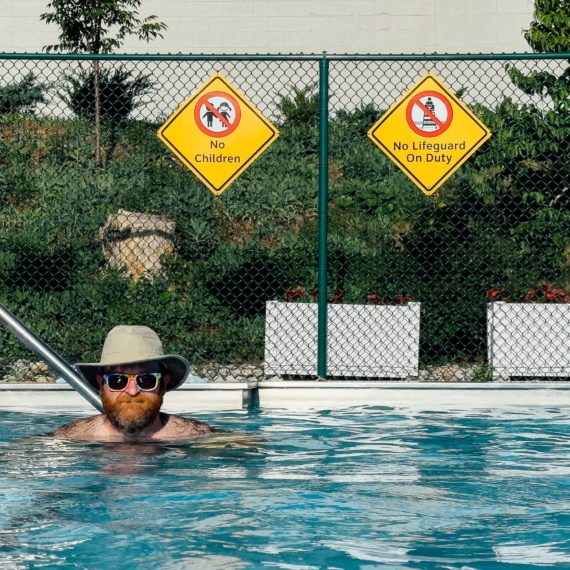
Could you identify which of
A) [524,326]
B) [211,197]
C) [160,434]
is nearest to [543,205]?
[524,326]

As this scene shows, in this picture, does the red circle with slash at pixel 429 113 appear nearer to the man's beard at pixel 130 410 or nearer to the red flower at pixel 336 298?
the red flower at pixel 336 298

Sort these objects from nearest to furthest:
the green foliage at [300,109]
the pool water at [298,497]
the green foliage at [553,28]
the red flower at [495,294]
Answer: the pool water at [298,497], the red flower at [495,294], the green foliage at [553,28], the green foliage at [300,109]

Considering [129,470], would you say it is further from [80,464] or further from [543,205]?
[543,205]

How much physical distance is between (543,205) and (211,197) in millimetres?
4381

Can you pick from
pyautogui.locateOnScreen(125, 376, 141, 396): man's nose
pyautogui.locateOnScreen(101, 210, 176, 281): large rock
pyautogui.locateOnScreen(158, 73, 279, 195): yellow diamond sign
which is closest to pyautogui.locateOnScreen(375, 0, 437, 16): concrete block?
pyautogui.locateOnScreen(101, 210, 176, 281): large rock

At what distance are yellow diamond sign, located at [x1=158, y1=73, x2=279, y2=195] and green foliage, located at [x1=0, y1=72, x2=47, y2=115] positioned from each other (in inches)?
402

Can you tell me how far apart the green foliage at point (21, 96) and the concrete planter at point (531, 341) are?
1082 cm

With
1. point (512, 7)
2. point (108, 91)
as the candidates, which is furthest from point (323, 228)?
point (512, 7)

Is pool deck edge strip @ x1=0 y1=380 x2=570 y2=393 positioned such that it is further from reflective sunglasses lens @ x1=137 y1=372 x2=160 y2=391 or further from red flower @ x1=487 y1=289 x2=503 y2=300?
reflective sunglasses lens @ x1=137 y1=372 x2=160 y2=391

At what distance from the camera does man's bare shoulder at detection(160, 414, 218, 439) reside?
7043 millimetres

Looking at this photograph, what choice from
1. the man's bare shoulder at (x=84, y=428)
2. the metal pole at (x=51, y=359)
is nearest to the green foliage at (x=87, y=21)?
the metal pole at (x=51, y=359)

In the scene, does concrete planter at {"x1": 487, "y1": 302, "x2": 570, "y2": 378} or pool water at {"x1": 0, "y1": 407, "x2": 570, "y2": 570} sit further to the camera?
concrete planter at {"x1": 487, "y1": 302, "x2": 570, "y2": 378}

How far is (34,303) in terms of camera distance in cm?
1286

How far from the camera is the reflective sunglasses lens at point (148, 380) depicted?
6395mm
